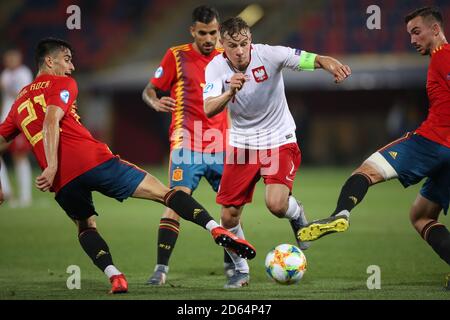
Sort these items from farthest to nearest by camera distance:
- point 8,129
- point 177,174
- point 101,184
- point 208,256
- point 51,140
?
point 208,256, point 177,174, point 8,129, point 101,184, point 51,140

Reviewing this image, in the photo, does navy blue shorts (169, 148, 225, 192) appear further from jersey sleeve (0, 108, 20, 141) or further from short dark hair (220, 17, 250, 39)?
jersey sleeve (0, 108, 20, 141)

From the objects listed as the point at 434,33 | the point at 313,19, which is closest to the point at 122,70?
the point at 313,19

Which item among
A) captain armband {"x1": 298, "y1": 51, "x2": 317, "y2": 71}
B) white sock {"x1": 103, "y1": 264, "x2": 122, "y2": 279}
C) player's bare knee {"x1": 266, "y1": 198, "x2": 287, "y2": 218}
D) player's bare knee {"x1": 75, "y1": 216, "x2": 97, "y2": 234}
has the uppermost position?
captain armband {"x1": 298, "y1": 51, "x2": 317, "y2": 71}

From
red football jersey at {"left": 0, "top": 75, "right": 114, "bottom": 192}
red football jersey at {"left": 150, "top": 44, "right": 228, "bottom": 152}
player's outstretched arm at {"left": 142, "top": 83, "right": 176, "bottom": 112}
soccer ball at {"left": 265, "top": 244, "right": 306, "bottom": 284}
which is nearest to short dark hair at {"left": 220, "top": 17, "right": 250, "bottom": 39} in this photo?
player's outstretched arm at {"left": 142, "top": 83, "right": 176, "bottom": 112}

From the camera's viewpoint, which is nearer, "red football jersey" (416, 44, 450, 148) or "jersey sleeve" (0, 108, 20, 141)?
"red football jersey" (416, 44, 450, 148)

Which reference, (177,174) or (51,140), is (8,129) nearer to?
(51,140)

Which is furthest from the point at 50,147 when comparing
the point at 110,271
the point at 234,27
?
the point at 234,27

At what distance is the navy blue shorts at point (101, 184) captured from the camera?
21.4ft

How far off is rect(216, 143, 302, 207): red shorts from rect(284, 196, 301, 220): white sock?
0.43ft

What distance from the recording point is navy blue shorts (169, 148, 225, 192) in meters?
7.58

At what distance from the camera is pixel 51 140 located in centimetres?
632

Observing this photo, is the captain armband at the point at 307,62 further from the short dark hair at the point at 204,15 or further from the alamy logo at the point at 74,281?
the alamy logo at the point at 74,281

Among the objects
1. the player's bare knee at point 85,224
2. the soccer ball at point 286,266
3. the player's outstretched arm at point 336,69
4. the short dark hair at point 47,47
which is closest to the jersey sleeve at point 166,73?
the short dark hair at point 47,47

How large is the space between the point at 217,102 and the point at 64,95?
1246 millimetres
